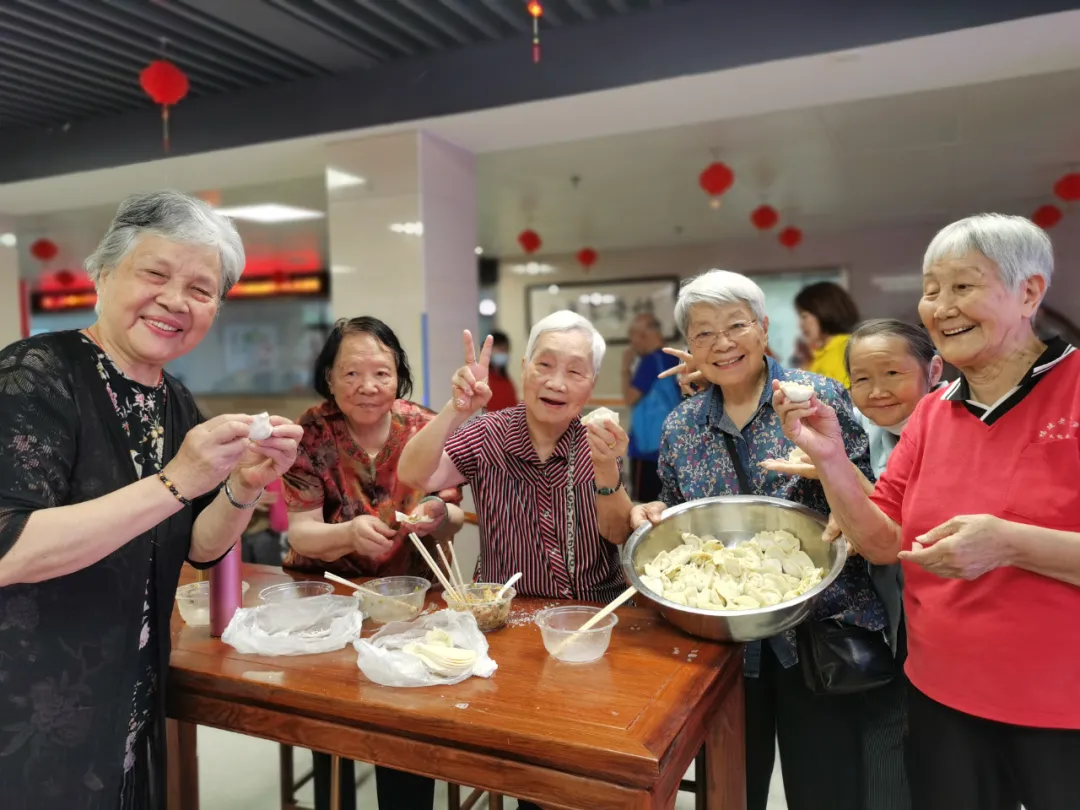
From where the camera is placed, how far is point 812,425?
1.48 metres

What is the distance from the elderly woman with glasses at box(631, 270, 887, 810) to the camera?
176cm

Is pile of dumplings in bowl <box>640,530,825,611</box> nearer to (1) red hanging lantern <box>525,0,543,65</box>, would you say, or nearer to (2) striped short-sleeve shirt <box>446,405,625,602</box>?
(2) striped short-sleeve shirt <box>446,405,625,602</box>

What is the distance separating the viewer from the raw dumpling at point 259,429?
1.25 meters

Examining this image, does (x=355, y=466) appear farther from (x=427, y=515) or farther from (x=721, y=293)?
(x=721, y=293)

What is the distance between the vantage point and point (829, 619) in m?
1.69

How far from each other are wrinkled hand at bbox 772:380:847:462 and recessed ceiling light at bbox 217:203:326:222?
19.5 feet

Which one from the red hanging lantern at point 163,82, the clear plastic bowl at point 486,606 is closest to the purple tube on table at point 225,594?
the clear plastic bowl at point 486,606

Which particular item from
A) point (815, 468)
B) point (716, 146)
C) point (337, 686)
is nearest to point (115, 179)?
point (716, 146)

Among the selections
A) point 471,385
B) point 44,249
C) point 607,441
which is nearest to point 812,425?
point 607,441

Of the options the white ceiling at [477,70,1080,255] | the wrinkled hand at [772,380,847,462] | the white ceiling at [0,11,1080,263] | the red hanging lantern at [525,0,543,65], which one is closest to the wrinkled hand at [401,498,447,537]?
the wrinkled hand at [772,380,847,462]

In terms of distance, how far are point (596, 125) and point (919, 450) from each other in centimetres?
324

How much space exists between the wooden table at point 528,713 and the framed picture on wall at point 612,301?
8612 mm

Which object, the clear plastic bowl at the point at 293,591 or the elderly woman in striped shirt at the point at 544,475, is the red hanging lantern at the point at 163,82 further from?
the clear plastic bowl at the point at 293,591

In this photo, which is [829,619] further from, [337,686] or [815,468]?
[337,686]
